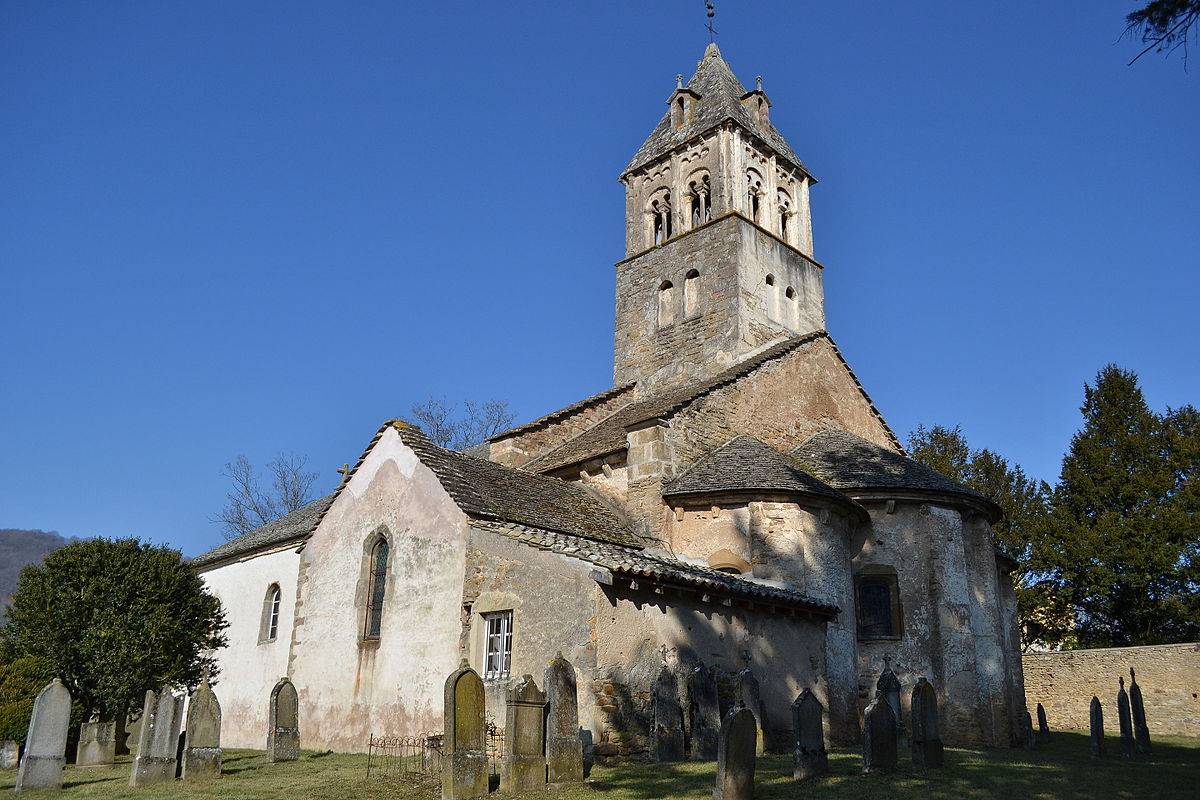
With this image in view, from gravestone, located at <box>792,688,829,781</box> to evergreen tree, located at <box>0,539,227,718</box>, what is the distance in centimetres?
1330

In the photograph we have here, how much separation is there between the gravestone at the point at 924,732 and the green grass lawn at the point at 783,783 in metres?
0.25

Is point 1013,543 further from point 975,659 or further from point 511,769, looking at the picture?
point 511,769

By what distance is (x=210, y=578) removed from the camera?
29.7 meters

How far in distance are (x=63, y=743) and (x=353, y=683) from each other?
543 centimetres

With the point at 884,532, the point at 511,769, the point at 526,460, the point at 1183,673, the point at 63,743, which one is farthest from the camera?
the point at 1183,673

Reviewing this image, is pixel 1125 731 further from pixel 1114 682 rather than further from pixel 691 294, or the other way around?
pixel 691 294

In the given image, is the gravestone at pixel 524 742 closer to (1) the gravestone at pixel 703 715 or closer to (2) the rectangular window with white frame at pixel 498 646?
(2) the rectangular window with white frame at pixel 498 646

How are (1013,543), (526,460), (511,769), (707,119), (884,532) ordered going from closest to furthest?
(511,769) < (884,532) < (526,460) < (707,119) < (1013,543)

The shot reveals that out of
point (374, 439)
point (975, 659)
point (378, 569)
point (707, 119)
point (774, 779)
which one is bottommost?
point (774, 779)

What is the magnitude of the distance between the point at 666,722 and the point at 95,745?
10942 mm

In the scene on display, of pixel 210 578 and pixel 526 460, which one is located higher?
pixel 526 460

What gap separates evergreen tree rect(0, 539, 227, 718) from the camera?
56.1 feet

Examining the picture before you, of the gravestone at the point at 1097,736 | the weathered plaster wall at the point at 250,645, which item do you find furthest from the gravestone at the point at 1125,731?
the weathered plaster wall at the point at 250,645

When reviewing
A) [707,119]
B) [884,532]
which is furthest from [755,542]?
[707,119]
